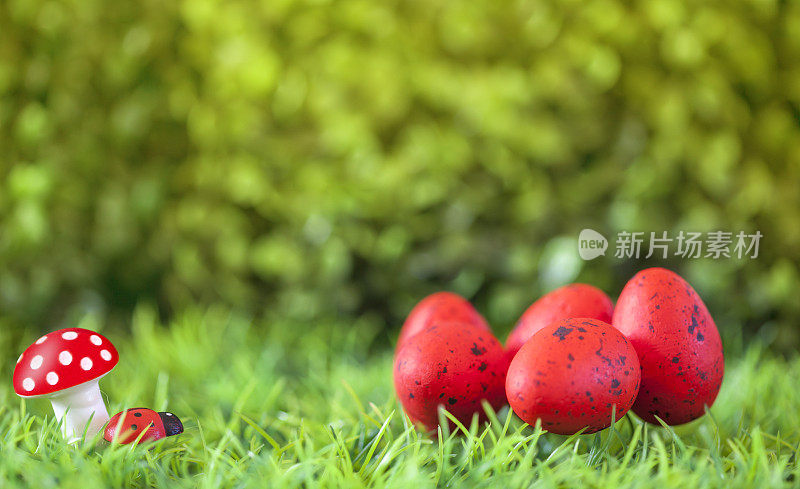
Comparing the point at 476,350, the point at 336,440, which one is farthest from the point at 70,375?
the point at 476,350

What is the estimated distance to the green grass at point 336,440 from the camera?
2.35ft

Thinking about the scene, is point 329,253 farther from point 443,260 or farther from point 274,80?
point 274,80

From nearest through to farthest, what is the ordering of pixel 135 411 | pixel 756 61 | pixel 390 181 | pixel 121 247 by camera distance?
pixel 135 411 < pixel 756 61 < pixel 390 181 < pixel 121 247

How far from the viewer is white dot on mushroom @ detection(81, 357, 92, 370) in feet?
2.49

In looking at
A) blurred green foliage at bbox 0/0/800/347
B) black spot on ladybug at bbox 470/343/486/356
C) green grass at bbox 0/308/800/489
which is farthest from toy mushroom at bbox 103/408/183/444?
blurred green foliage at bbox 0/0/800/347

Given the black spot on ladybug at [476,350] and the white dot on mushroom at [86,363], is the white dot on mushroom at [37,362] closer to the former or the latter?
the white dot on mushroom at [86,363]

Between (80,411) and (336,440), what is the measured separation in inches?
13.2

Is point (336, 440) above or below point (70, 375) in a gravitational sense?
below

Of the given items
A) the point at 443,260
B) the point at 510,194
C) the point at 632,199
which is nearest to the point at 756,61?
the point at 632,199

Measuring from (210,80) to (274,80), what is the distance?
18cm

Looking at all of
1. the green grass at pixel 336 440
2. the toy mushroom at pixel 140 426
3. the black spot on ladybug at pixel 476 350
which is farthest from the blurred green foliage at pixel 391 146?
the toy mushroom at pixel 140 426

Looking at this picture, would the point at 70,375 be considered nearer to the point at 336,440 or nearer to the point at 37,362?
the point at 37,362

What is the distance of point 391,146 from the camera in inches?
60.9

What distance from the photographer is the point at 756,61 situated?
1328 mm
